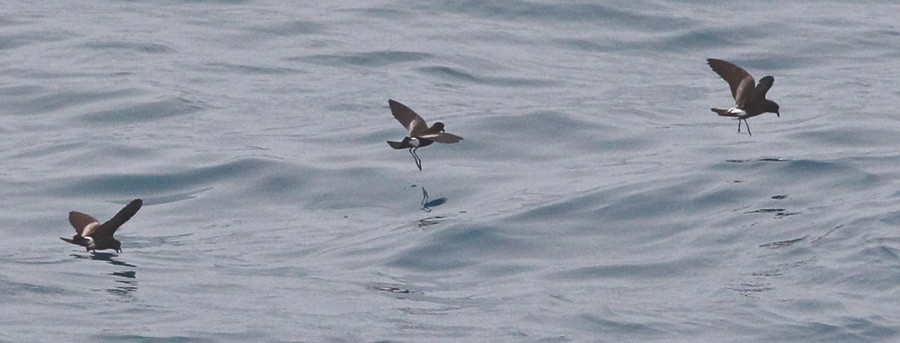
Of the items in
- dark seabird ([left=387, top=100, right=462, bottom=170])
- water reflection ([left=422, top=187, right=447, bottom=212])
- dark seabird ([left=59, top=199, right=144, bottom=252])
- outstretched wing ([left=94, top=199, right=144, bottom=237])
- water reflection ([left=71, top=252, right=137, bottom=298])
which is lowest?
water reflection ([left=71, top=252, right=137, bottom=298])

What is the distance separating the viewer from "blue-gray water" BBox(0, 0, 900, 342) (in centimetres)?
1296

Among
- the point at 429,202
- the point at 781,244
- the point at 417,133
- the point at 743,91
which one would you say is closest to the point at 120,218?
the point at 417,133

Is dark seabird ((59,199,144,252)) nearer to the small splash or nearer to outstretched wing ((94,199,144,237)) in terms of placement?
outstretched wing ((94,199,144,237))

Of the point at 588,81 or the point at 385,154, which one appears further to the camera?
the point at 588,81

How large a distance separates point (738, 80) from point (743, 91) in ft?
0.97

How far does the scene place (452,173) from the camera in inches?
715

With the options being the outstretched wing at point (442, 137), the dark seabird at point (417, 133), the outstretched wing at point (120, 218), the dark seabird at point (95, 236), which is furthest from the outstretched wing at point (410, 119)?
the outstretched wing at point (120, 218)

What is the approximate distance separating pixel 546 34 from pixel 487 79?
285 cm

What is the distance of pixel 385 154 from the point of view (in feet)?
62.2

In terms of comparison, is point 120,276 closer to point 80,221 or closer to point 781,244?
point 80,221

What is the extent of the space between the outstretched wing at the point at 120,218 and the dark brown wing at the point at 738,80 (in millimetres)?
5305

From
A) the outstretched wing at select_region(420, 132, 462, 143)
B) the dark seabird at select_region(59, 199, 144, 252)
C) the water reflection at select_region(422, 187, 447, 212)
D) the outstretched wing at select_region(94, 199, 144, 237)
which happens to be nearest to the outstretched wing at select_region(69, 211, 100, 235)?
the dark seabird at select_region(59, 199, 144, 252)

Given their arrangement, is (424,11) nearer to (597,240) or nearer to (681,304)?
(597,240)

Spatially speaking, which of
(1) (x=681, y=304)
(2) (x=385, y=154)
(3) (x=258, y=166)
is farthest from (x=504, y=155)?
(1) (x=681, y=304)
